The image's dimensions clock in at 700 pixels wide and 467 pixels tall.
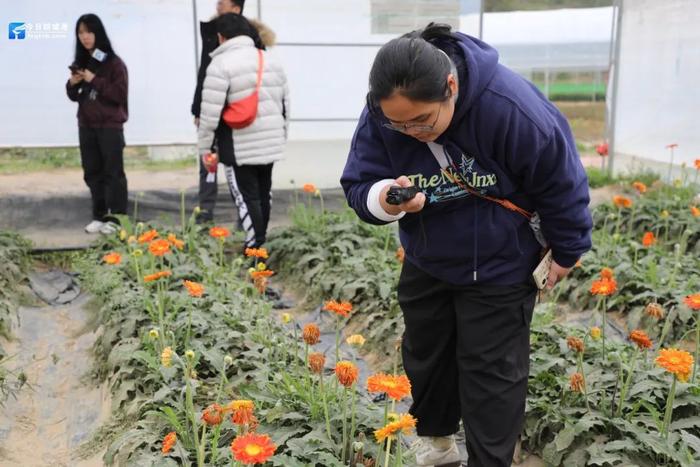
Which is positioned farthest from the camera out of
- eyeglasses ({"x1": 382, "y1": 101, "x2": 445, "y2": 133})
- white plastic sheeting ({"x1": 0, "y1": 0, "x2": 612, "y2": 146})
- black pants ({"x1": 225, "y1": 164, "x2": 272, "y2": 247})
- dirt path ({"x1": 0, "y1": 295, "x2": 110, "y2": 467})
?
white plastic sheeting ({"x1": 0, "y1": 0, "x2": 612, "y2": 146})

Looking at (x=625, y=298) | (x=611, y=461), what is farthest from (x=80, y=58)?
(x=611, y=461)

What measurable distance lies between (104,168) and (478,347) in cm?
466

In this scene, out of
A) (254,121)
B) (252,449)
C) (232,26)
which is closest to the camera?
(252,449)

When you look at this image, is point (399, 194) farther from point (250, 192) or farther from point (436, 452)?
point (250, 192)

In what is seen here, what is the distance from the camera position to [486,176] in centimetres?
227

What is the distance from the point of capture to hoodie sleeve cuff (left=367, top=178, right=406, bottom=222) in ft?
7.46

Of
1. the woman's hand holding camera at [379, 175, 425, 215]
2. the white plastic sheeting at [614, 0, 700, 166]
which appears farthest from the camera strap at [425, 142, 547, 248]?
the white plastic sheeting at [614, 0, 700, 166]

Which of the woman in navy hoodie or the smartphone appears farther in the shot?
the smartphone

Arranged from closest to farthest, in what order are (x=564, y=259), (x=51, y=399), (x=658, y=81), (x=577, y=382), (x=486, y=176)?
1. (x=486, y=176)
2. (x=564, y=259)
3. (x=577, y=382)
4. (x=51, y=399)
5. (x=658, y=81)

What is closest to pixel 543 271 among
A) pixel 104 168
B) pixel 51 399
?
pixel 51 399

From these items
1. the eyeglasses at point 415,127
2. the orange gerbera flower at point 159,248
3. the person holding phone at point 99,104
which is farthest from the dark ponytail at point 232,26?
the eyeglasses at point 415,127

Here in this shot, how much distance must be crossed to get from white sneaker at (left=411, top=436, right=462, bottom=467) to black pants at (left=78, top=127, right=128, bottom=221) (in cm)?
399

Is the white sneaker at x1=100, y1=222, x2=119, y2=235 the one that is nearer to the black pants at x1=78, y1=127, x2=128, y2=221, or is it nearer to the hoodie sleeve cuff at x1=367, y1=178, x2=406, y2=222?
the black pants at x1=78, y1=127, x2=128, y2=221

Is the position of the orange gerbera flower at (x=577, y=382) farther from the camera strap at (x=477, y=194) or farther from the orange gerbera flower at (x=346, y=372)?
the orange gerbera flower at (x=346, y=372)
